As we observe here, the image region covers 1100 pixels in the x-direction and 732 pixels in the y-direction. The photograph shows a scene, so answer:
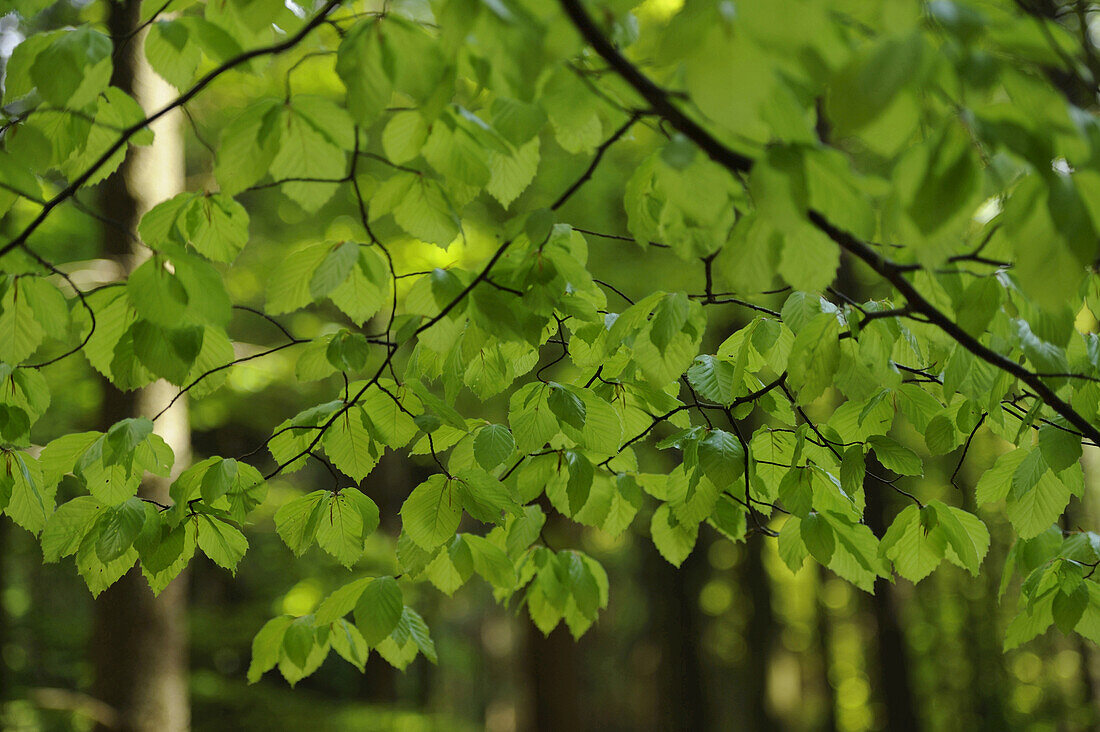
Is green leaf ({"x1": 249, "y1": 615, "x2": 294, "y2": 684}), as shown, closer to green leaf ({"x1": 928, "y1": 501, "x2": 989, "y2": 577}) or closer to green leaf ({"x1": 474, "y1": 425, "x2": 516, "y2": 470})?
green leaf ({"x1": 474, "y1": 425, "x2": 516, "y2": 470})

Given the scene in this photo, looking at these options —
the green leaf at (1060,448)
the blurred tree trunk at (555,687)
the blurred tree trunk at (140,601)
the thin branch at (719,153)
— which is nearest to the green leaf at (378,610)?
the thin branch at (719,153)

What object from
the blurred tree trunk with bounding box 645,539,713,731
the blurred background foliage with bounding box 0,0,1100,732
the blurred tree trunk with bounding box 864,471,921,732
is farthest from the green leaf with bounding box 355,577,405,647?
the blurred tree trunk with bounding box 645,539,713,731

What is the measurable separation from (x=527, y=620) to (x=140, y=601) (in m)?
5.35

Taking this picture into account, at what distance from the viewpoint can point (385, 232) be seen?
7.59 meters

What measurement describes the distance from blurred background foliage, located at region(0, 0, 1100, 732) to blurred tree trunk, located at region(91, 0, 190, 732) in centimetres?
23

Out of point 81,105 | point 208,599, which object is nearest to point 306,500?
point 81,105

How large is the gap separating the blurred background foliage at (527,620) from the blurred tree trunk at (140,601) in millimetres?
225

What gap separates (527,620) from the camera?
8828 mm

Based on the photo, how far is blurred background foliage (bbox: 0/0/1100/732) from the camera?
7.04 metres

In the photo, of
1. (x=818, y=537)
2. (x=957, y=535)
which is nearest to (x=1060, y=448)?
(x=957, y=535)

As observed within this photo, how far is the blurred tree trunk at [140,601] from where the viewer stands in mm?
4113

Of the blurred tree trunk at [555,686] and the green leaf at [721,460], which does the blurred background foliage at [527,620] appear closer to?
the blurred tree trunk at [555,686]

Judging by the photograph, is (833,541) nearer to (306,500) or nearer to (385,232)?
(306,500)

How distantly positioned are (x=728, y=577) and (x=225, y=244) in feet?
64.2
